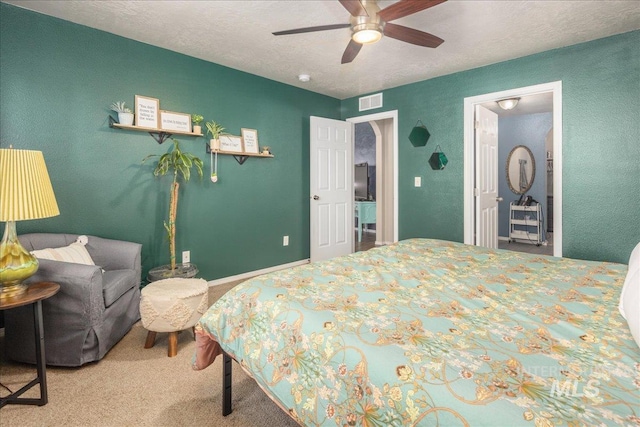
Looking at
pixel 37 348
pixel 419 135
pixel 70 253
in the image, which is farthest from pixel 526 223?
pixel 37 348

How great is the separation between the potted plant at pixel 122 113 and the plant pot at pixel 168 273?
1.36 m

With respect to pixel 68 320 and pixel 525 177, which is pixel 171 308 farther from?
pixel 525 177

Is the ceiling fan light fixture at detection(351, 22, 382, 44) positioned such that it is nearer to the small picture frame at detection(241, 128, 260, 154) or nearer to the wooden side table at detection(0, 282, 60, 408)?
the small picture frame at detection(241, 128, 260, 154)

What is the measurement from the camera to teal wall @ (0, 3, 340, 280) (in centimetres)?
264

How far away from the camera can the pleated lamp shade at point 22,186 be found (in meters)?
1.63

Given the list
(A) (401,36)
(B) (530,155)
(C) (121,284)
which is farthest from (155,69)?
(B) (530,155)

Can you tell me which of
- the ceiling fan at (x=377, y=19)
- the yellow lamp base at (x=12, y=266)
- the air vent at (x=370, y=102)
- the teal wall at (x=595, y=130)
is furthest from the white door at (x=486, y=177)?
the yellow lamp base at (x=12, y=266)

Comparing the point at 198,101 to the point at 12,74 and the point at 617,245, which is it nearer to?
the point at 12,74

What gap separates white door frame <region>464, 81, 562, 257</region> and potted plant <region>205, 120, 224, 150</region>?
2.86 metres

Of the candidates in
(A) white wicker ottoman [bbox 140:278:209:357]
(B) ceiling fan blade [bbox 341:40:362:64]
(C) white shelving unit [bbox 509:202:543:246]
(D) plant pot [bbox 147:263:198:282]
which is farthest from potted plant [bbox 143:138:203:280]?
(C) white shelving unit [bbox 509:202:543:246]

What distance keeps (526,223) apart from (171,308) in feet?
21.0

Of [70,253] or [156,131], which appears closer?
[70,253]
